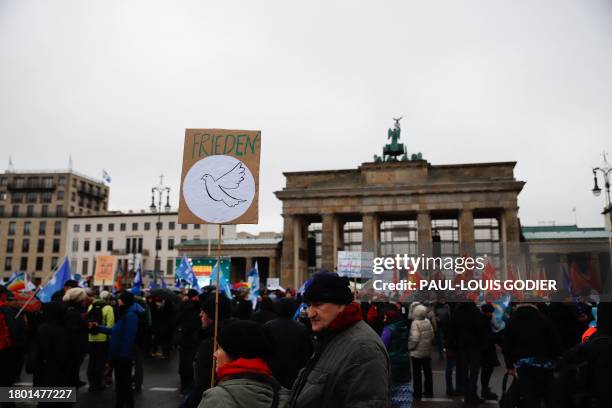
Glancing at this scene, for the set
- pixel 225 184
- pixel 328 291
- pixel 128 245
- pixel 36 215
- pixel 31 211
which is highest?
pixel 31 211

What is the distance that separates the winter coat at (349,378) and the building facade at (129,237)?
7821cm

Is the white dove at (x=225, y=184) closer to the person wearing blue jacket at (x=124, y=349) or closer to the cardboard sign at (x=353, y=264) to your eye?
the person wearing blue jacket at (x=124, y=349)

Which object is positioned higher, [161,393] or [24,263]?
[24,263]

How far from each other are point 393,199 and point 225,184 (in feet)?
146

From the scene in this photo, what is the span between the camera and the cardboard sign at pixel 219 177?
5.86 metres

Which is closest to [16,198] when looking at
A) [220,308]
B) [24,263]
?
[24,263]

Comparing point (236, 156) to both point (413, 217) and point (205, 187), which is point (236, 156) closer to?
point (205, 187)

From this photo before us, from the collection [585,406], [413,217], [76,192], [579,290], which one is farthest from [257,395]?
[76,192]

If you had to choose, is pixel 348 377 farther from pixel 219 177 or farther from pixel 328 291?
pixel 219 177

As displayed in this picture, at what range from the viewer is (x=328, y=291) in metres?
3.11

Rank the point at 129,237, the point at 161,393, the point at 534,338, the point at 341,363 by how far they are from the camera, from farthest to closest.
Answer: the point at 129,237
the point at 161,393
the point at 534,338
the point at 341,363

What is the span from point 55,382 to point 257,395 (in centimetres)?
494

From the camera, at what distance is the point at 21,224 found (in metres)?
87.8

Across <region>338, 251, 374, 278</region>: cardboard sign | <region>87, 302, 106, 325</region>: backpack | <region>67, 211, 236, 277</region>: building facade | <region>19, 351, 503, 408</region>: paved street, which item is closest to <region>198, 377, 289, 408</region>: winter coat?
<region>19, 351, 503, 408</region>: paved street
